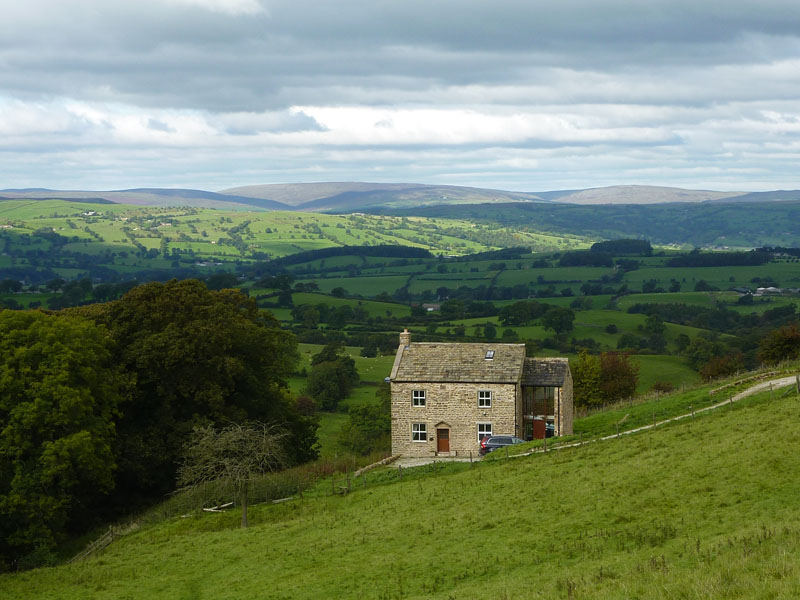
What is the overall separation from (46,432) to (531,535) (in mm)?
26250

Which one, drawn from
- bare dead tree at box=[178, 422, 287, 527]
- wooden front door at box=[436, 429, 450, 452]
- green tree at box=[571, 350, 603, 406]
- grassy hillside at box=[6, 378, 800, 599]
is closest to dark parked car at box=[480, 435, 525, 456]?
wooden front door at box=[436, 429, 450, 452]

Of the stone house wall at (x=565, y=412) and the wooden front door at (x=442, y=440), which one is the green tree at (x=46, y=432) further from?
the stone house wall at (x=565, y=412)

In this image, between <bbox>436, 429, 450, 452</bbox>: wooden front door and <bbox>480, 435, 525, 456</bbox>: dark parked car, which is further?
<bbox>436, 429, 450, 452</bbox>: wooden front door

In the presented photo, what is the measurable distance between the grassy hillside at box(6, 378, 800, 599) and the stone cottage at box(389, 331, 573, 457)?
9.60 metres

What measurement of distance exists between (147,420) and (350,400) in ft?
177

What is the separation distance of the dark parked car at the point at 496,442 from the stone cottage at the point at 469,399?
1128 millimetres

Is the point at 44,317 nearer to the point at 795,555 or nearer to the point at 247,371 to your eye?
the point at 247,371

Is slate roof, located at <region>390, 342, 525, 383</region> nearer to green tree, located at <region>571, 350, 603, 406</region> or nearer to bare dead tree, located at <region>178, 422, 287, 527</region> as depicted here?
bare dead tree, located at <region>178, 422, 287, 527</region>

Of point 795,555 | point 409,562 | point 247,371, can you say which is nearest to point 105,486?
point 247,371

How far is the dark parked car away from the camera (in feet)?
167

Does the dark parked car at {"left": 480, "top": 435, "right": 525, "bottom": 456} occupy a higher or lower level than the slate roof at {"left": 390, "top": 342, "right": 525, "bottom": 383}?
lower

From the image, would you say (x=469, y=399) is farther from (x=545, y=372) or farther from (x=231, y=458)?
(x=231, y=458)

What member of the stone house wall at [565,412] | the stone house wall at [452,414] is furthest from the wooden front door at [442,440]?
the stone house wall at [565,412]

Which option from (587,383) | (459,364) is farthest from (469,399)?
(587,383)
